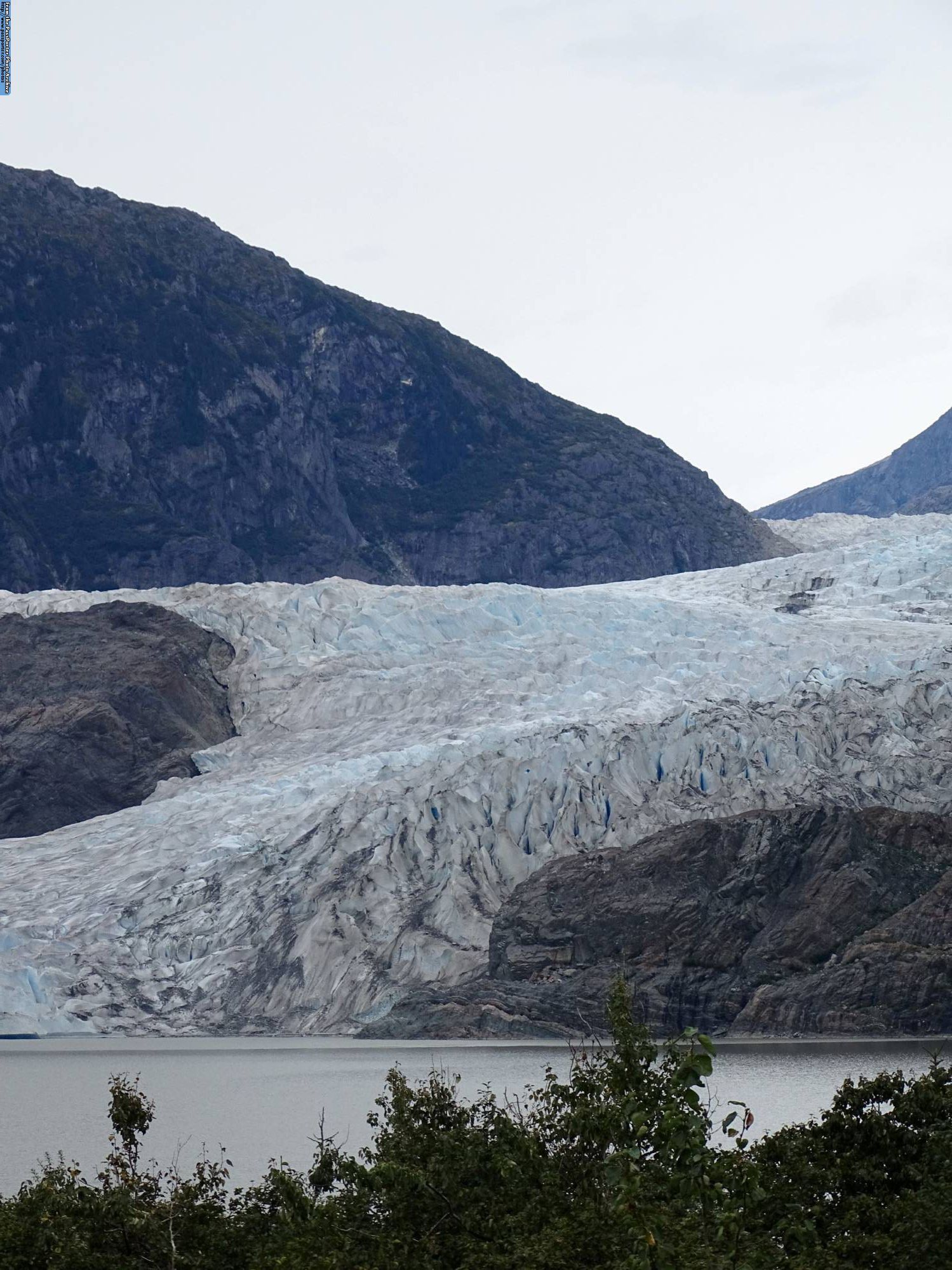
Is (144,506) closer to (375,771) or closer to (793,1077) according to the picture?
(375,771)

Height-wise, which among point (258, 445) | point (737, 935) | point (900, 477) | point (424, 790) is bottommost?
point (737, 935)

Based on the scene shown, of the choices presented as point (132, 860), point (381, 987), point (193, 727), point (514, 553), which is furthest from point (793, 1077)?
point (514, 553)

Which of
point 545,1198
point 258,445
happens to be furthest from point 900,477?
point 545,1198

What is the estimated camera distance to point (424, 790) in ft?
157

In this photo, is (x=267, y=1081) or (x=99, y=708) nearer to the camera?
(x=267, y=1081)

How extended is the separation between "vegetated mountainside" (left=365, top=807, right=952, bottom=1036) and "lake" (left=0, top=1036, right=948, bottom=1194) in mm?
1741

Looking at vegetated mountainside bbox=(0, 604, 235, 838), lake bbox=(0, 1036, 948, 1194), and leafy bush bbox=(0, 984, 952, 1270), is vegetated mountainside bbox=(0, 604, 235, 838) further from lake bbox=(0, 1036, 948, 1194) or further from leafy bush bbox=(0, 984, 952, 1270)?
leafy bush bbox=(0, 984, 952, 1270)

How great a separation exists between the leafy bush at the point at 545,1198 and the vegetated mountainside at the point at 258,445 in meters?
101

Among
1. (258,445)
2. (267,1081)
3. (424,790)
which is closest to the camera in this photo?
(267,1081)

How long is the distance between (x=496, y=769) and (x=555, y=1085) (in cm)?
3143

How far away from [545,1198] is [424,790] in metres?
32.2

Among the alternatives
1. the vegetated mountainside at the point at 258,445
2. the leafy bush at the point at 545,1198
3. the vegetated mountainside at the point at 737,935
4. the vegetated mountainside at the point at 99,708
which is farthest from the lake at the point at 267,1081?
the vegetated mountainside at the point at 258,445

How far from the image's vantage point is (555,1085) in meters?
16.8

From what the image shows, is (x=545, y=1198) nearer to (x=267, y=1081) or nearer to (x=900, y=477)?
(x=267, y=1081)
